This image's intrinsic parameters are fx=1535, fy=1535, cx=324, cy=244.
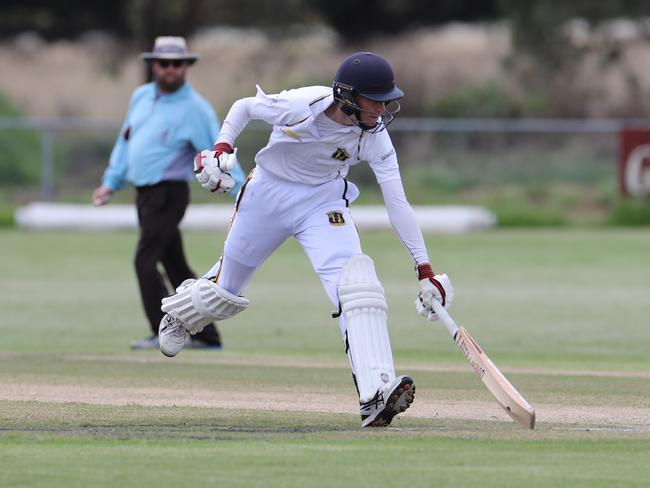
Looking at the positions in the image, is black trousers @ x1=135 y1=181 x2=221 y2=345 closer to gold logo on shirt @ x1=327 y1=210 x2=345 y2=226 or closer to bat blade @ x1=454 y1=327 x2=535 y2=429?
gold logo on shirt @ x1=327 y1=210 x2=345 y2=226

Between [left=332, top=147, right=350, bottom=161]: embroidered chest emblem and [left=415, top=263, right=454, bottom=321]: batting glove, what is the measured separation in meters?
0.66

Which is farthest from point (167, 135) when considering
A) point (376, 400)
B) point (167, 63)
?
point (376, 400)

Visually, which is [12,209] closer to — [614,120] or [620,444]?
[614,120]

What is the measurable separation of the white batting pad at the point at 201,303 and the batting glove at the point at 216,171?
715 millimetres

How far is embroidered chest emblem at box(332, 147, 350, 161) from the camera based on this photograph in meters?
7.39

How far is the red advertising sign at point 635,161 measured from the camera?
2284cm

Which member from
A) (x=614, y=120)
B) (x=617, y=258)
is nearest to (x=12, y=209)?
(x=617, y=258)

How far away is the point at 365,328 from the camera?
692cm

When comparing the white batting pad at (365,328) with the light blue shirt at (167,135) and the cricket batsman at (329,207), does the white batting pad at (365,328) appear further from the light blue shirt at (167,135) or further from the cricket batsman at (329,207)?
the light blue shirt at (167,135)

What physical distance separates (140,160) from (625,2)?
21.5 metres

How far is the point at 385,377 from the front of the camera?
6.83m

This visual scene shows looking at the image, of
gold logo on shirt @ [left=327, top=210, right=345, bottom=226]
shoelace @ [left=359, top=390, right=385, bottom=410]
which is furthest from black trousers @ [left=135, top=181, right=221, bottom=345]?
shoelace @ [left=359, top=390, right=385, bottom=410]

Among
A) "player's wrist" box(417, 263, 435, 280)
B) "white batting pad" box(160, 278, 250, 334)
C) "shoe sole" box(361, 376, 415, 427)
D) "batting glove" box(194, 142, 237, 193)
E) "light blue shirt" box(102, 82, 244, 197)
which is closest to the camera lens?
"shoe sole" box(361, 376, 415, 427)

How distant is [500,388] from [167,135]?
4670mm
